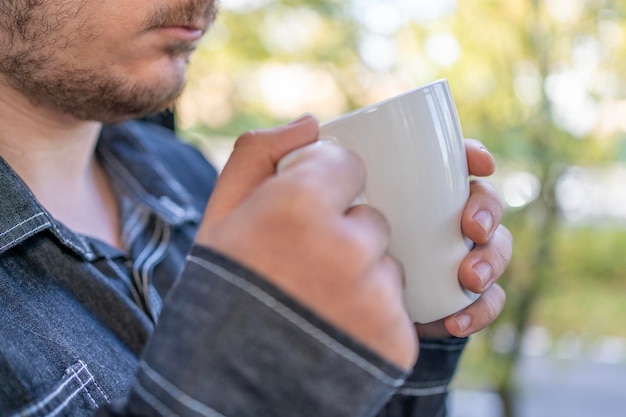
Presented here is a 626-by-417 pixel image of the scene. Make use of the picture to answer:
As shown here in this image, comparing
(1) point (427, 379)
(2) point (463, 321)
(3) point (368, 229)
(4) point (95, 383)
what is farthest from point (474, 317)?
(4) point (95, 383)

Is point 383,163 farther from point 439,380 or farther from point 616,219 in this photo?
point 616,219

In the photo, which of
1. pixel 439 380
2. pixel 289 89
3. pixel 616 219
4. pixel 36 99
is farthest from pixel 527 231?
pixel 36 99

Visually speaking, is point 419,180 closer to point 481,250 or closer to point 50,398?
point 481,250

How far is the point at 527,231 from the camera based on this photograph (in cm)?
205

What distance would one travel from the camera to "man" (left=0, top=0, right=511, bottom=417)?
41 cm

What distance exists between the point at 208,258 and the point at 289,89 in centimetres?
183

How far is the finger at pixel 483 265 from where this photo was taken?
0.57 metres

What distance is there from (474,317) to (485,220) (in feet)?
0.36

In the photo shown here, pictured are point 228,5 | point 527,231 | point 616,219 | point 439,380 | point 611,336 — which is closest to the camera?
point 439,380

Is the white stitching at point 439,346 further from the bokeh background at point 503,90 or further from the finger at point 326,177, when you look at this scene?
the bokeh background at point 503,90

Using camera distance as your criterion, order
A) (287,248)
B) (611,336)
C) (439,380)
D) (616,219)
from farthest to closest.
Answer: (611,336) → (616,219) → (439,380) → (287,248)

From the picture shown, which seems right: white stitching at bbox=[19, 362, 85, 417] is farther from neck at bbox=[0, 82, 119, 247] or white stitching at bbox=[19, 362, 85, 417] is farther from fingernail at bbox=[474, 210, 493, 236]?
fingernail at bbox=[474, 210, 493, 236]

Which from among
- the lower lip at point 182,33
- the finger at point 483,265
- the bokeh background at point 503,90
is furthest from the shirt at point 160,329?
the bokeh background at point 503,90

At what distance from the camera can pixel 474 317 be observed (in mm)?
640
